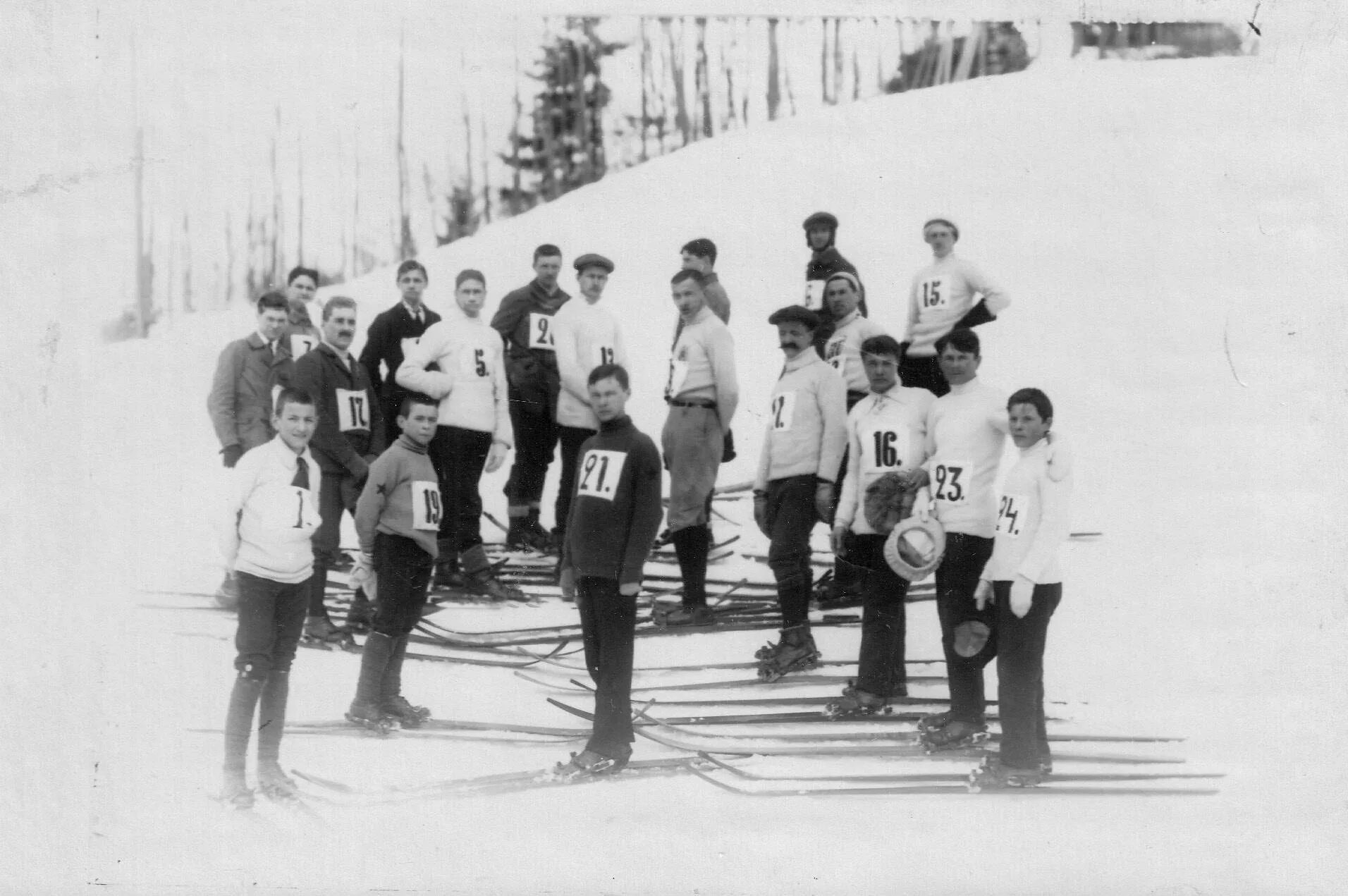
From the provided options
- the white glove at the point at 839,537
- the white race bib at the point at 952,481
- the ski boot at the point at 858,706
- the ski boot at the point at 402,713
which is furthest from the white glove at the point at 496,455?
the white race bib at the point at 952,481

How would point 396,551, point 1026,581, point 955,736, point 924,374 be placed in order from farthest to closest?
point 924,374, point 396,551, point 955,736, point 1026,581

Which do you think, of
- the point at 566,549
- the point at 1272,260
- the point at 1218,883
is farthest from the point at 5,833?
the point at 1272,260

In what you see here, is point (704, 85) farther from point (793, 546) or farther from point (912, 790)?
point (912, 790)

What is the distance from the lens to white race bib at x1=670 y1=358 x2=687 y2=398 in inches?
195

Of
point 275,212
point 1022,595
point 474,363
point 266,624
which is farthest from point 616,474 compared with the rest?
point 275,212

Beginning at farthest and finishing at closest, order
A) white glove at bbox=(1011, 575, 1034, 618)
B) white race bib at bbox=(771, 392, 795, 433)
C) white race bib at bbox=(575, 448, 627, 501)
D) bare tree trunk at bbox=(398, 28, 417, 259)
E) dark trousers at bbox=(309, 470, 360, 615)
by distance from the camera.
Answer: bare tree trunk at bbox=(398, 28, 417, 259) → dark trousers at bbox=(309, 470, 360, 615) → white race bib at bbox=(771, 392, 795, 433) → white race bib at bbox=(575, 448, 627, 501) → white glove at bbox=(1011, 575, 1034, 618)

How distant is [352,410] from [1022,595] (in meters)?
2.93

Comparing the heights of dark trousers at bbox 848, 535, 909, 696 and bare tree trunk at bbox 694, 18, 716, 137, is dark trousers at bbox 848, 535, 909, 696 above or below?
below

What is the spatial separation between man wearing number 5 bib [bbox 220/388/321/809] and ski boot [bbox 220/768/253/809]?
0.11m

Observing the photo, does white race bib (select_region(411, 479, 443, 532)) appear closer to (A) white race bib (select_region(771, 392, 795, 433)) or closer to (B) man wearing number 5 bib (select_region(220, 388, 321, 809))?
(B) man wearing number 5 bib (select_region(220, 388, 321, 809))

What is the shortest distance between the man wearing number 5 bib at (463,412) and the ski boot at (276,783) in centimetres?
136

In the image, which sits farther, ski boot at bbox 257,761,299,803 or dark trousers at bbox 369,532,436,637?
dark trousers at bbox 369,532,436,637

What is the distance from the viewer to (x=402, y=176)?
5.03 m

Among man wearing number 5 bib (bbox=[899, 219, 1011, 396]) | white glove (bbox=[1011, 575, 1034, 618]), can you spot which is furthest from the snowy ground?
white glove (bbox=[1011, 575, 1034, 618])
